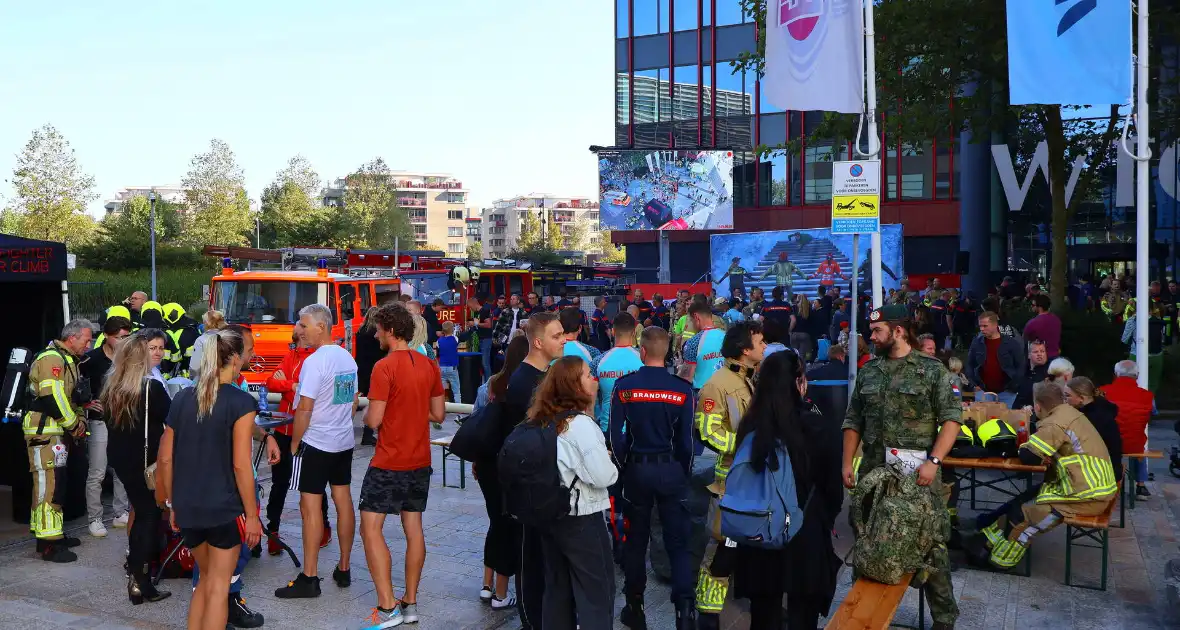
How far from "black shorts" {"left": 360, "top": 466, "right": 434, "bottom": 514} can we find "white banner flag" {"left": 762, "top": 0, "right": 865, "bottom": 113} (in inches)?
241

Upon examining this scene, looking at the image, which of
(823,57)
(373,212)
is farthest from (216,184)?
(823,57)

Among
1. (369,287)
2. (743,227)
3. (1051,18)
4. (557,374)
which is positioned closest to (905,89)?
(1051,18)

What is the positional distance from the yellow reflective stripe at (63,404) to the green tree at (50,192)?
4250 centimetres

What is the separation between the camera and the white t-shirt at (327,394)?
616 centimetres

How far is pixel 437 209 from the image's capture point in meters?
169

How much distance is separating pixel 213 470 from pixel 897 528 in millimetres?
3575

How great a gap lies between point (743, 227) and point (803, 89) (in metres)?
31.8

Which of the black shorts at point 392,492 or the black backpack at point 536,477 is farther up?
the black backpack at point 536,477

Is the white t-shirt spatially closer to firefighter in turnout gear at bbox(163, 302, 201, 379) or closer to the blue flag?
firefighter in turnout gear at bbox(163, 302, 201, 379)

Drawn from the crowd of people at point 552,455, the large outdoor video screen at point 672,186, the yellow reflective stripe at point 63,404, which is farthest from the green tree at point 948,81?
the large outdoor video screen at point 672,186

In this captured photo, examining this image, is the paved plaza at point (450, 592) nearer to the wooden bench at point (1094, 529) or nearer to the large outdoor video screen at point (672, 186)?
the wooden bench at point (1094, 529)

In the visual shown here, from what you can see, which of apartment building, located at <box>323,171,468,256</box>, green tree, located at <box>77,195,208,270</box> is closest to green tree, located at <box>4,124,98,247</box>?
green tree, located at <box>77,195,208,270</box>

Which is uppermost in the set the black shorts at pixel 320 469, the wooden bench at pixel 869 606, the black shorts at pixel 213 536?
the black shorts at pixel 320 469

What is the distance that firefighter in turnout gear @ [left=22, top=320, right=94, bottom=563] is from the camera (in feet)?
23.7
